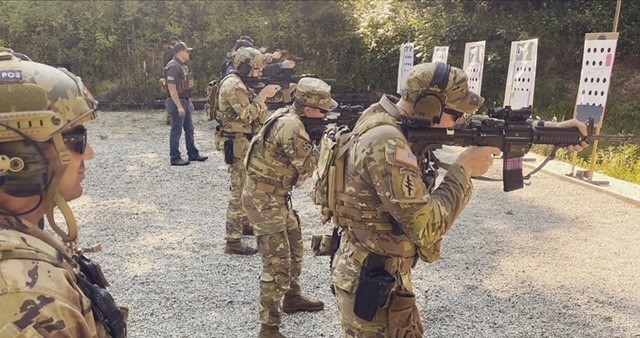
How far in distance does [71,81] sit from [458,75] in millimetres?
1637

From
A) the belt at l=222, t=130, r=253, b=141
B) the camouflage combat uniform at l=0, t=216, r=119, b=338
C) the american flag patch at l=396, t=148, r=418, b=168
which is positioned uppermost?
the american flag patch at l=396, t=148, r=418, b=168

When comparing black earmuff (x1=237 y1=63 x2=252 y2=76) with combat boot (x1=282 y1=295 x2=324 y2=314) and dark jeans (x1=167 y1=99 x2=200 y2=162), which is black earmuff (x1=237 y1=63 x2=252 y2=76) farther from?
dark jeans (x1=167 y1=99 x2=200 y2=162)

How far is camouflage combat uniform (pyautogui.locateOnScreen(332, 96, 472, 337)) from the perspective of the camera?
2266 mm

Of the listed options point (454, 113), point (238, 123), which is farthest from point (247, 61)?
point (454, 113)

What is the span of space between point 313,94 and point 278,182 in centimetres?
70

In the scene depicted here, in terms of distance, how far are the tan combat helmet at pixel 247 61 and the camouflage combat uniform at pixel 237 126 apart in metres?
0.10

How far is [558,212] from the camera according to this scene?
22.3 ft

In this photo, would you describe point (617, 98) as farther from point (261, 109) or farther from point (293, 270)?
point (293, 270)

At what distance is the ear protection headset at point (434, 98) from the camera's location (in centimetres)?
239

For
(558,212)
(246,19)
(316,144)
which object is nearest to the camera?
(316,144)

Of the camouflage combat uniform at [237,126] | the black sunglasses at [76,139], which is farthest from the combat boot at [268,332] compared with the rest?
the black sunglasses at [76,139]

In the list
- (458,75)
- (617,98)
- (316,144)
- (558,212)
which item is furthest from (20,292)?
(617,98)

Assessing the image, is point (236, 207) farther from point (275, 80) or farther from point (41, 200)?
point (41, 200)

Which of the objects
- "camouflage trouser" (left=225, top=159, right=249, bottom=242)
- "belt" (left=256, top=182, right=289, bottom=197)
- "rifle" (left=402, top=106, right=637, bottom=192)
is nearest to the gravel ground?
"camouflage trouser" (left=225, top=159, right=249, bottom=242)
